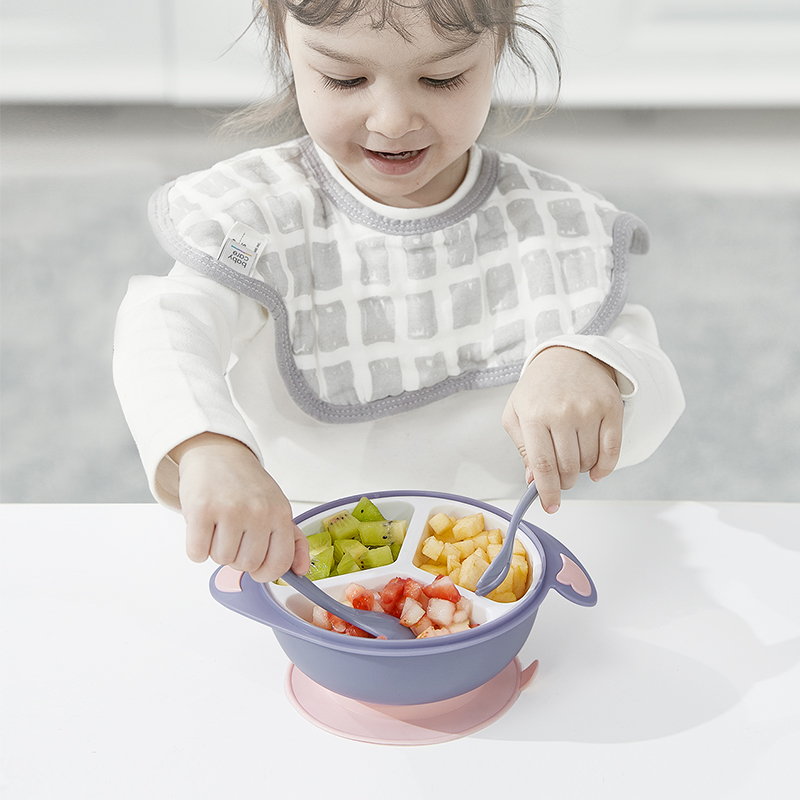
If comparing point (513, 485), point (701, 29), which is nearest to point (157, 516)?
point (513, 485)

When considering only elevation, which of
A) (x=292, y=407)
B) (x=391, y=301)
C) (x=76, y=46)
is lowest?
(x=76, y=46)

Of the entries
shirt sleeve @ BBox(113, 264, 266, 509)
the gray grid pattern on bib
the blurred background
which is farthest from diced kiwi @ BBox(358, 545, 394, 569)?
the blurred background

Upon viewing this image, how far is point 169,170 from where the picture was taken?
108 inches

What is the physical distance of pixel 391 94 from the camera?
0.63m

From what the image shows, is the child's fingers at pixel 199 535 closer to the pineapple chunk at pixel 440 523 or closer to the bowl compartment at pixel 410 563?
the bowl compartment at pixel 410 563

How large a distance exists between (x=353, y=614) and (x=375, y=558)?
0.23 feet

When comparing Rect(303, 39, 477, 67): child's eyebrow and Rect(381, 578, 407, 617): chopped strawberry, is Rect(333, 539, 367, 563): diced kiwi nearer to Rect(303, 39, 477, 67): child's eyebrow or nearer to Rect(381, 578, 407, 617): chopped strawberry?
Rect(381, 578, 407, 617): chopped strawberry

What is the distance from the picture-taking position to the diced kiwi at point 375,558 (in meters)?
0.57

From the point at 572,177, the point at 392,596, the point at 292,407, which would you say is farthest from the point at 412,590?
the point at 572,177

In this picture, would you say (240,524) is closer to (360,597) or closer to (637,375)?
(360,597)

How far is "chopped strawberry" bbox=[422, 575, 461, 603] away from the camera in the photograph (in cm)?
52

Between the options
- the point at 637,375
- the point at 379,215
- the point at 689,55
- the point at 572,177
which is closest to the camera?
the point at 637,375

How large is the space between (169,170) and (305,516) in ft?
7.88

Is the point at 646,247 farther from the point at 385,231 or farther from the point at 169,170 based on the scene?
the point at 169,170
